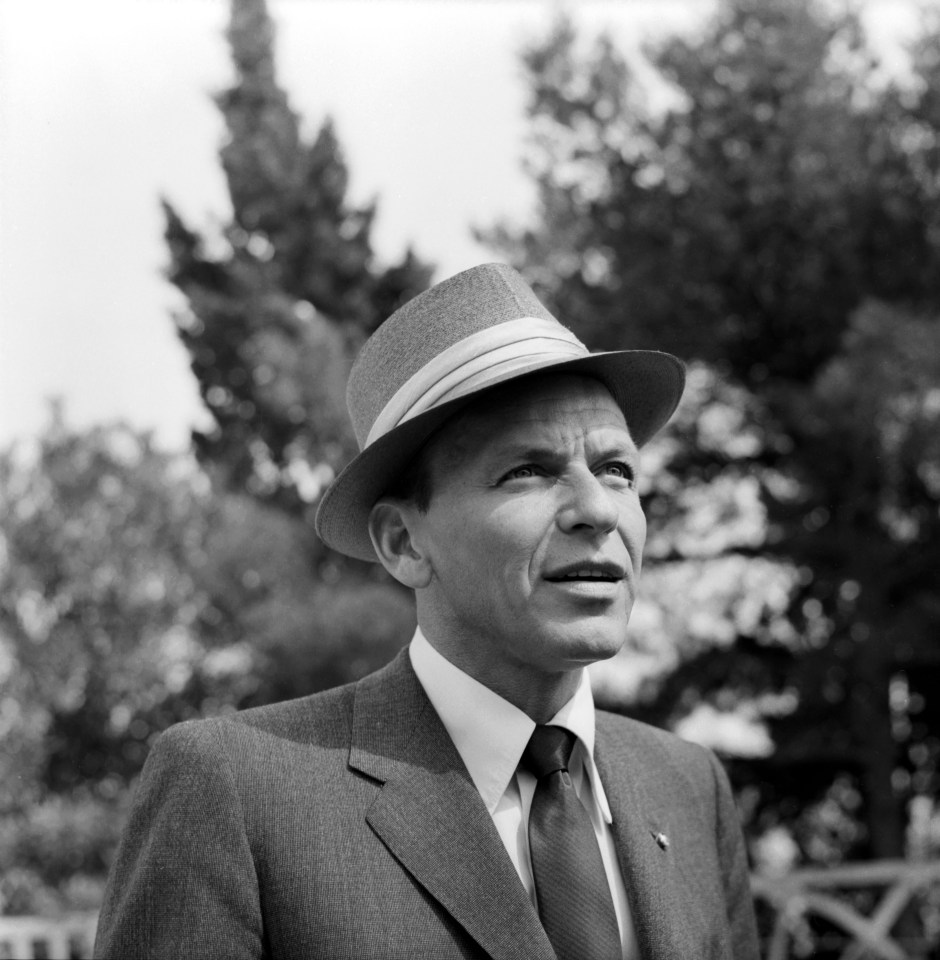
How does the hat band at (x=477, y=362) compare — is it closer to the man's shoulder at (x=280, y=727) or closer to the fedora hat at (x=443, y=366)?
the fedora hat at (x=443, y=366)

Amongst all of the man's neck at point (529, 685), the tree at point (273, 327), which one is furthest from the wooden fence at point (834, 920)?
the man's neck at point (529, 685)

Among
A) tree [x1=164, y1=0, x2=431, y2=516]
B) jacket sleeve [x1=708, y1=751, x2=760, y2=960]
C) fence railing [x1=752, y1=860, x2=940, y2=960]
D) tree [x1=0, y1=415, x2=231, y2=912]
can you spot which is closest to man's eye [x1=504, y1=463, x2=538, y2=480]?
jacket sleeve [x1=708, y1=751, x2=760, y2=960]

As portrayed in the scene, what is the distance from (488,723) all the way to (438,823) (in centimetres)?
15

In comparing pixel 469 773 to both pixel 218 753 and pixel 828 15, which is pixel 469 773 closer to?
pixel 218 753

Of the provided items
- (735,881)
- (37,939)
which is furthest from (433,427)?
(37,939)

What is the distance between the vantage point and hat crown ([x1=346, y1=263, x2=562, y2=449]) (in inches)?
71.5

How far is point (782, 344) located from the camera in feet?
34.6

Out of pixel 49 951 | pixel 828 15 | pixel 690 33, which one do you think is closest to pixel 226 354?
pixel 690 33

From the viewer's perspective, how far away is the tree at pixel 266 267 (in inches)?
549

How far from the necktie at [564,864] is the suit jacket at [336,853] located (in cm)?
4

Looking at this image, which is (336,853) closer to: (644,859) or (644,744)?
(644,859)

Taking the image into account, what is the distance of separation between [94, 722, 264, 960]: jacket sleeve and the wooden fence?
4.94 m

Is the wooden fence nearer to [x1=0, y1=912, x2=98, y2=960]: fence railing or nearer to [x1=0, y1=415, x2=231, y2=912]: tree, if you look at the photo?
[x1=0, y1=912, x2=98, y2=960]: fence railing

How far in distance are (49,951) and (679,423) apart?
22.0 ft
